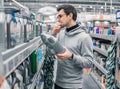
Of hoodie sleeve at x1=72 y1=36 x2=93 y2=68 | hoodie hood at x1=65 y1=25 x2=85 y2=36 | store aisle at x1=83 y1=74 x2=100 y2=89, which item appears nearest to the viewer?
hoodie sleeve at x1=72 y1=36 x2=93 y2=68

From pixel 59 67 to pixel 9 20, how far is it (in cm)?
143

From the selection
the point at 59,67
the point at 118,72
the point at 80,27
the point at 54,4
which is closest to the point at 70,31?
the point at 80,27

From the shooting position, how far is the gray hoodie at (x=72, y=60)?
99.8 inches

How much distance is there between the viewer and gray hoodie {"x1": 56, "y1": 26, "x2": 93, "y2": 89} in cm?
254

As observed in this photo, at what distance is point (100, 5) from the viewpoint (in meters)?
23.6

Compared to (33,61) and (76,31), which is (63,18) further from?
(33,61)

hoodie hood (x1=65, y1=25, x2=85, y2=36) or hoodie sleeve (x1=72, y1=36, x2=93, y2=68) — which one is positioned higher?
hoodie hood (x1=65, y1=25, x2=85, y2=36)

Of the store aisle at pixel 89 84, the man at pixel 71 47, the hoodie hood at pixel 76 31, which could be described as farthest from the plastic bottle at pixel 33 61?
the store aisle at pixel 89 84

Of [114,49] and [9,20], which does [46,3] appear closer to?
[114,49]

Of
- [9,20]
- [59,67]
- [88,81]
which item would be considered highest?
[9,20]

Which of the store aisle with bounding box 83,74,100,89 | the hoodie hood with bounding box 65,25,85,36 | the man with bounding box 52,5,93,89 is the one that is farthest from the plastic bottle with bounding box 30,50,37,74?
the store aisle with bounding box 83,74,100,89

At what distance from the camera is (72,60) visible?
8.49 ft

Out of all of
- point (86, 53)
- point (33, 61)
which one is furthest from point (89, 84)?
point (86, 53)

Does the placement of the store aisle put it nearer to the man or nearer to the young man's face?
the man
